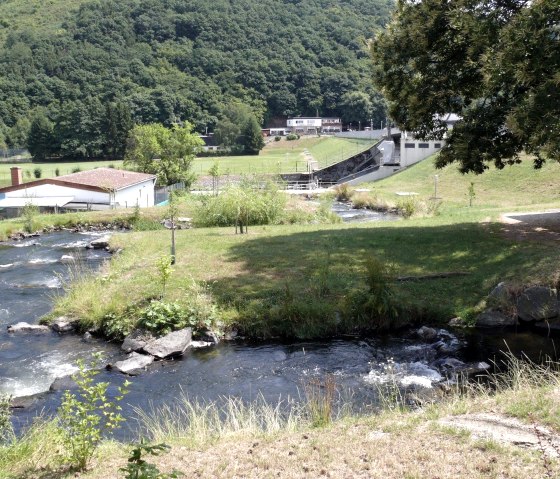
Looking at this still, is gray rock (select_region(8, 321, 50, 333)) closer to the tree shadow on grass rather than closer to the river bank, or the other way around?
the tree shadow on grass

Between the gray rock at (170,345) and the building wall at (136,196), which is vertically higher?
the building wall at (136,196)

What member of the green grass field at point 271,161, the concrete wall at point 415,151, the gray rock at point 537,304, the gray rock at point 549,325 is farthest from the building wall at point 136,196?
the gray rock at point 549,325

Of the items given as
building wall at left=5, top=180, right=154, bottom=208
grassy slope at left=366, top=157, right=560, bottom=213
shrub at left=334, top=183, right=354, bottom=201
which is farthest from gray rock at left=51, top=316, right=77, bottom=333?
shrub at left=334, top=183, right=354, bottom=201

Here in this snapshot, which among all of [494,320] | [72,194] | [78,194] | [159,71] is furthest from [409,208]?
[159,71]

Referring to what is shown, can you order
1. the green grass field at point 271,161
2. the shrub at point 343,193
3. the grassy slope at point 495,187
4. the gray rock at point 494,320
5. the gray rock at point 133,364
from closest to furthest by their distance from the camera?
1. the gray rock at point 133,364
2. the gray rock at point 494,320
3. the grassy slope at point 495,187
4. the shrub at point 343,193
5. the green grass field at point 271,161

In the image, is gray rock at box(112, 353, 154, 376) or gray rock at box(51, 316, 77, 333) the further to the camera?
gray rock at box(51, 316, 77, 333)

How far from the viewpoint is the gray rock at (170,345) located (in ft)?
46.0

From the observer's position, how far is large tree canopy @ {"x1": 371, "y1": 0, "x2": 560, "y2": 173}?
586 inches

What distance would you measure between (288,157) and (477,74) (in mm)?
85973

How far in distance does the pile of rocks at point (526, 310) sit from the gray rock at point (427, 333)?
141 centimetres

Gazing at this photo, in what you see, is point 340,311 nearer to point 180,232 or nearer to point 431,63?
point 431,63

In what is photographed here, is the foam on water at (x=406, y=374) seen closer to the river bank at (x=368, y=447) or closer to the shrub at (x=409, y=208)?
the river bank at (x=368, y=447)

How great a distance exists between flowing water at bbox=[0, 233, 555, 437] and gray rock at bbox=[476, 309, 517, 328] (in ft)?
1.49

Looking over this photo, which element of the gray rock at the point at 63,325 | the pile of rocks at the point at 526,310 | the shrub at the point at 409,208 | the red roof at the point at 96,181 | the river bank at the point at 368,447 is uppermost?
the red roof at the point at 96,181
